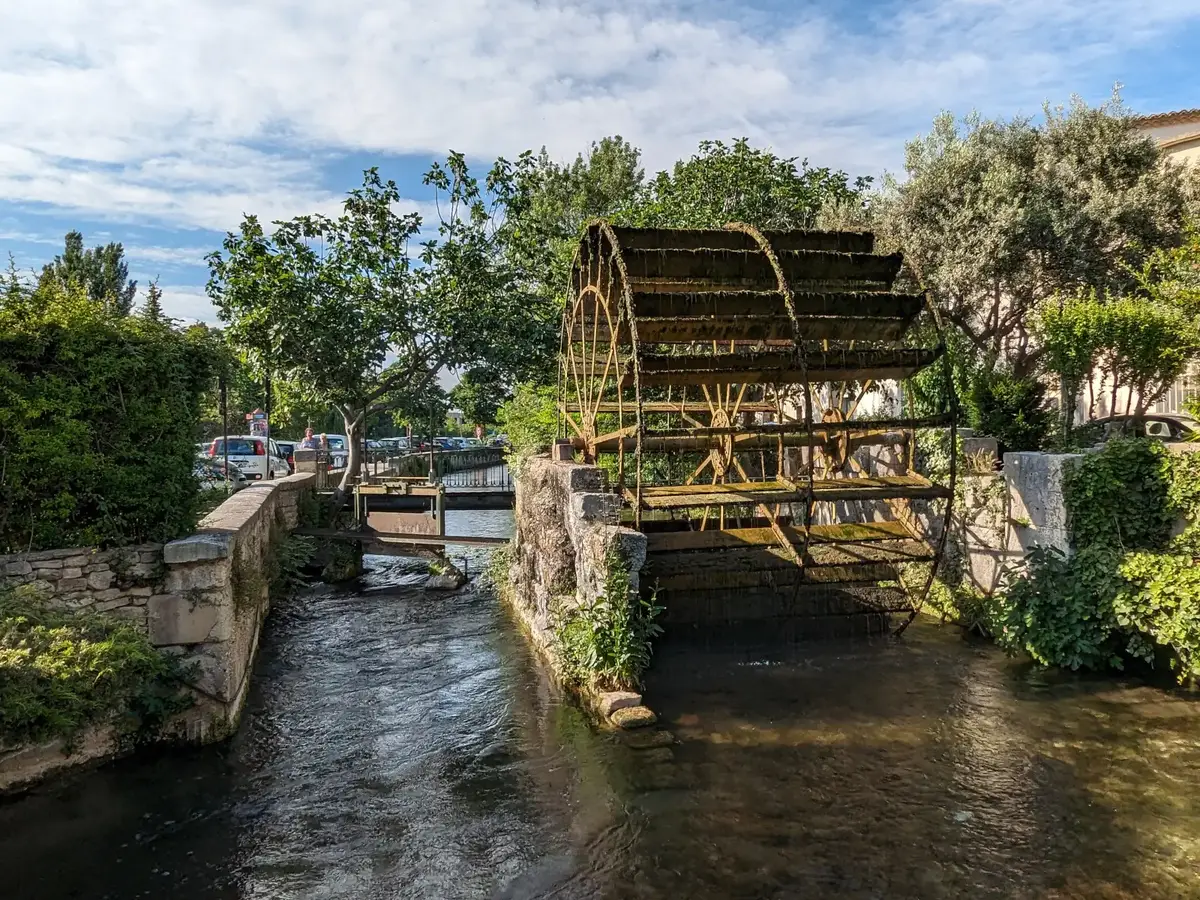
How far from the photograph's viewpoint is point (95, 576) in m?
5.46

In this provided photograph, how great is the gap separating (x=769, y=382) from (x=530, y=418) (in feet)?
19.8

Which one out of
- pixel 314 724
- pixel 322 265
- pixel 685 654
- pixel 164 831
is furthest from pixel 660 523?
pixel 322 265

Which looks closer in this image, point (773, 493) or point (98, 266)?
point (773, 493)

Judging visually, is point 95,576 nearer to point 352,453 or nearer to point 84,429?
point 84,429

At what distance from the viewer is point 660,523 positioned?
9539 mm

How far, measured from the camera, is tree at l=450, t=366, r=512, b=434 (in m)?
14.3

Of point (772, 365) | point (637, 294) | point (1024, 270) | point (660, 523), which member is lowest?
point (660, 523)

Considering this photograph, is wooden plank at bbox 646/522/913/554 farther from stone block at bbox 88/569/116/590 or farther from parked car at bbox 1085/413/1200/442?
stone block at bbox 88/569/116/590

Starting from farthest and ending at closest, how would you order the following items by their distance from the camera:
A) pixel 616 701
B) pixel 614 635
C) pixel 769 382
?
pixel 769 382, pixel 614 635, pixel 616 701

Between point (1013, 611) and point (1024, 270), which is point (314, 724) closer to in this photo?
point (1013, 611)

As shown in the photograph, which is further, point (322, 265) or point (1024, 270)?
point (322, 265)

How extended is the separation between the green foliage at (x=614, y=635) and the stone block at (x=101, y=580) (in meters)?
3.37

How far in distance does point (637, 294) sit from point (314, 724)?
458 centimetres

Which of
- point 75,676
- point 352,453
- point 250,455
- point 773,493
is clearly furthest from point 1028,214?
point 250,455
